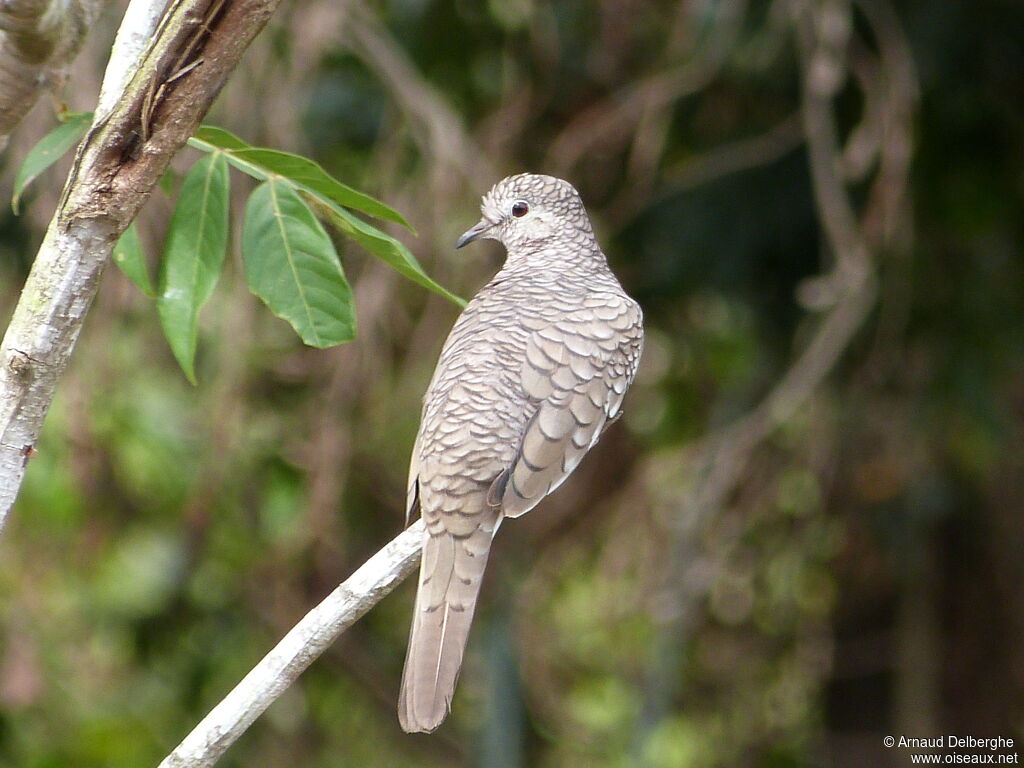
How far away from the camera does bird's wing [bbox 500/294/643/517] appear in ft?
7.94

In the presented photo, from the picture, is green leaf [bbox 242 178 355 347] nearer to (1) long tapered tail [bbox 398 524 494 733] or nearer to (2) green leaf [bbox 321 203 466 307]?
(2) green leaf [bbox 321 203 466 307]

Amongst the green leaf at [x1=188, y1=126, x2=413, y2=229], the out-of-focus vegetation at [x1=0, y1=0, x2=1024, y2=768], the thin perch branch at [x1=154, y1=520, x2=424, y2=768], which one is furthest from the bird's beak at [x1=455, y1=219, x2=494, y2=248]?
the thin perch branch at [x1=154, y1=520, x2=424, y2=768]

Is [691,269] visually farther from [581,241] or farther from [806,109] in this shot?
[581,241]

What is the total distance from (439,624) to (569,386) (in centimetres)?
65

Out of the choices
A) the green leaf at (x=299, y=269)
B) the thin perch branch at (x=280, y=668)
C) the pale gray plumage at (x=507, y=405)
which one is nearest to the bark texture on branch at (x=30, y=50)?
the green leaf at (x=299, y=269)

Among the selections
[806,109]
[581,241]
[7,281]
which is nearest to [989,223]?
[806,109]

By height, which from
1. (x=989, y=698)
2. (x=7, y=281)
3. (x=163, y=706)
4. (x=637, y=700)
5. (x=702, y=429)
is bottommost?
(x=989, y=698)

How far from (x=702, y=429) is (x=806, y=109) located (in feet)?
6.02

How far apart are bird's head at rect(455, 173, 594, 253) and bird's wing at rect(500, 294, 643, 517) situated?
32 cm

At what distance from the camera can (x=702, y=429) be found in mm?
5469

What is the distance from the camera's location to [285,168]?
6.04ft

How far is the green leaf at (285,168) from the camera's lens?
5.98ft

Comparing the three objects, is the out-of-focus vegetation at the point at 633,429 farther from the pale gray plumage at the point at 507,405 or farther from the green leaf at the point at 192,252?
the green leaf at the point at 192,252

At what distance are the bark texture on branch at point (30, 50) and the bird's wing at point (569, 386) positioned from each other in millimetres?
1137
